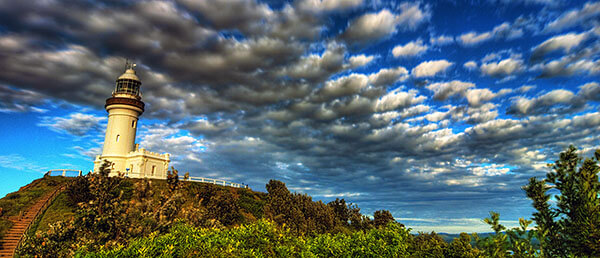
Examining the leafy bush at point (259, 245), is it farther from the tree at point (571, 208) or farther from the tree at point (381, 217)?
the tree at point (381, 217)

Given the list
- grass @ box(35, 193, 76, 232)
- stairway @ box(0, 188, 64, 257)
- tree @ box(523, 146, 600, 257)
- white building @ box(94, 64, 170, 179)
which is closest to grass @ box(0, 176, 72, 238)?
stairway @ box(0, 188, 64, 257)

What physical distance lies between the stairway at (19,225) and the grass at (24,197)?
544mm

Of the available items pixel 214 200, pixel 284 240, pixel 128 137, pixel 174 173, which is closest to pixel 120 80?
pixel 128 137

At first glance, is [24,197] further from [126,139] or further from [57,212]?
[126,139]

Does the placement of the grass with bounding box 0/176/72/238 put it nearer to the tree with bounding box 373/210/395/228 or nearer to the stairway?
the stairway

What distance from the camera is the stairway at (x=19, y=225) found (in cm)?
2936

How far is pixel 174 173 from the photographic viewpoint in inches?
1100

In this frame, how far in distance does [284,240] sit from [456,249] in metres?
7.11

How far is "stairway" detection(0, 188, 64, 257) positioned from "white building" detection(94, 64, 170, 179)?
43.5 ft

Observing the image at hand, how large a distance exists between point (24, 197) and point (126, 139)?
18044 millimetres

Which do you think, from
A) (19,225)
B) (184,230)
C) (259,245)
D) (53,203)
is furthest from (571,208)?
(53,203)

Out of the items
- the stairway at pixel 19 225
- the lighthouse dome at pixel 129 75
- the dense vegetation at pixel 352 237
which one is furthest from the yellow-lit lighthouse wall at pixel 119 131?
the dense vegetation at pixel 352 237

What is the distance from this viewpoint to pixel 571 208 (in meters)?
12.7

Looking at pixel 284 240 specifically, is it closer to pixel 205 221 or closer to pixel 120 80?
pixel 205 221
